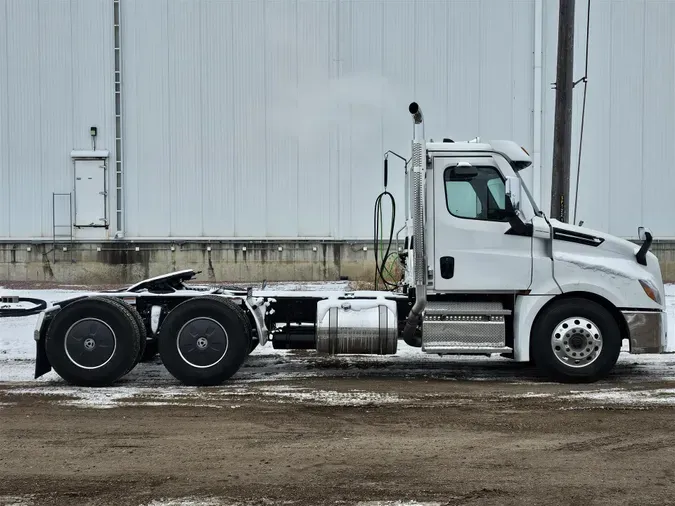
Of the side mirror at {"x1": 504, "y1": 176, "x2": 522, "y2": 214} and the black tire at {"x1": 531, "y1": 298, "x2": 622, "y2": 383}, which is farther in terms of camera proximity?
the black tire at {"x1": 531, "y1": 298, "x2": 622, "y2": 383}

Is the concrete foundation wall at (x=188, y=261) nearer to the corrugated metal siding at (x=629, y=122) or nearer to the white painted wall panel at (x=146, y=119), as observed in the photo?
the white painted wall panel at (x=146, y=119)

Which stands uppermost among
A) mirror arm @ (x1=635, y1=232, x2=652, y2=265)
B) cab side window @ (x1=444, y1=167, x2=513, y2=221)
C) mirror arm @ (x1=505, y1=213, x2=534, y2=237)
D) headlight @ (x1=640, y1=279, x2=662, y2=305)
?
cab side window @ (x1=444, y1=167, x2=513, y2=221)

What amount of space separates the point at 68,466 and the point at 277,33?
18.4 m

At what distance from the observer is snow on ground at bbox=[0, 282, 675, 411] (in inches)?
295

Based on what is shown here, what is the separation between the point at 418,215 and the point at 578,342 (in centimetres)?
238

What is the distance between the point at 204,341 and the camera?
818 centimetres

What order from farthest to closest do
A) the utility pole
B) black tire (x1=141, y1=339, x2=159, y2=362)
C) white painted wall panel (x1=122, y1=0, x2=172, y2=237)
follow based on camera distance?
white painted wall panel (x1=122, y1=0, x2=172, y2=237) < the utility pole < black tire (x1=141, y1=339, x2=159, y2=362)

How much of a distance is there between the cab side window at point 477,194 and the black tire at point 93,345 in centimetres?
408

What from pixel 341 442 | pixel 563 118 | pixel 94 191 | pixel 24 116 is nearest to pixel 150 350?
pixel 341 442

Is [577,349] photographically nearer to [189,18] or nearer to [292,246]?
[292,246]

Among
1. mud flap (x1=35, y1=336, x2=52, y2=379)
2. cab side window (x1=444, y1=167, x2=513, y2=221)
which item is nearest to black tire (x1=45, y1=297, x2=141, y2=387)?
mud flap (x1=35, y1=336, x2=52, y2=379)

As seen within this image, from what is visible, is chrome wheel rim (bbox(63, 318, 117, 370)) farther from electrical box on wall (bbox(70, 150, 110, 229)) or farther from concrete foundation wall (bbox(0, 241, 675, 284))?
electrical box on wall (bbox(70, 150, 110, 229))

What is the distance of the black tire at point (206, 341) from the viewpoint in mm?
8164

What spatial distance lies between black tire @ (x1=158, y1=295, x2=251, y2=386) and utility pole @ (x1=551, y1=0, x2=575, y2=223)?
617 cm
